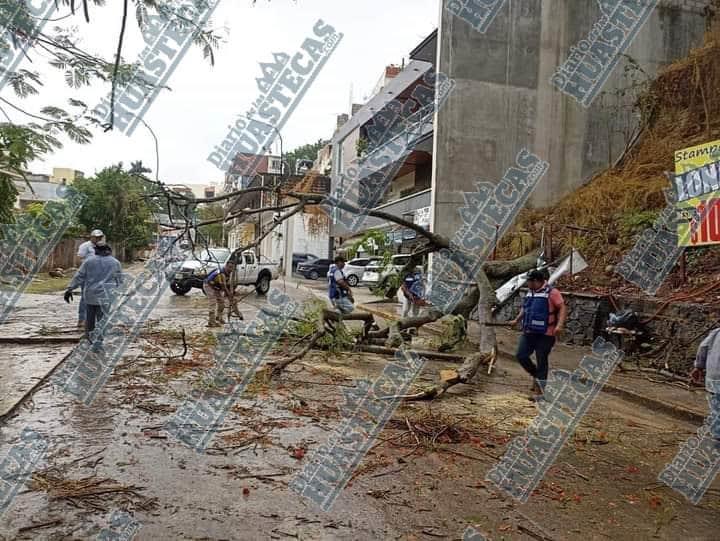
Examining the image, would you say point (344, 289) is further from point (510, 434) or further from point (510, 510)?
point (510, 510)

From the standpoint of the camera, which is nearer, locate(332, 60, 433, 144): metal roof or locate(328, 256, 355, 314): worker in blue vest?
locate(328, 256, 355, 314): worker in blue vest

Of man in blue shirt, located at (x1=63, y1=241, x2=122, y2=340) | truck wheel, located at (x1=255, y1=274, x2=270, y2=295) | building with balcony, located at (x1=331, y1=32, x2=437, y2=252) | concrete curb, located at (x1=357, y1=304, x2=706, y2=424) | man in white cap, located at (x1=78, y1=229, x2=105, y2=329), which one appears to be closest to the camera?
concrete curb, located at (x1=357, y1=304, x2=706, y2=424)

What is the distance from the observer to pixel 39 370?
7.45m

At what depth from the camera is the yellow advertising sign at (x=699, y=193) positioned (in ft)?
31.4

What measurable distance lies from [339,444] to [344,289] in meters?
6.65

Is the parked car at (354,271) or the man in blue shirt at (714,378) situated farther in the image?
the parked car at (354,271)

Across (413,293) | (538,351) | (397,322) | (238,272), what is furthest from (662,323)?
(238,272)

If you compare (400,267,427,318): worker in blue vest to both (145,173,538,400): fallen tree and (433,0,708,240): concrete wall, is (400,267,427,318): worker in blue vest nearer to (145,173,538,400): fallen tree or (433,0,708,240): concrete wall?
(145,173,538,400): fallen tree

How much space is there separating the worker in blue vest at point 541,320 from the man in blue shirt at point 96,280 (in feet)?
19.5

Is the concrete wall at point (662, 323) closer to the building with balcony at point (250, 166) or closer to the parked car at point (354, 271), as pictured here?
the building with balcony at point (250, 166)

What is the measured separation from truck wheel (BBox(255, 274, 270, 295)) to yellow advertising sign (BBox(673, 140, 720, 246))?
613 inches

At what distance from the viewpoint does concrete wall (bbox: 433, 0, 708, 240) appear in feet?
63.5

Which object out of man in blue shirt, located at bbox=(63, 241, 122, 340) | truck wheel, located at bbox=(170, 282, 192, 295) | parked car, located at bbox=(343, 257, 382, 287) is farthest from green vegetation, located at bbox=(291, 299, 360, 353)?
parked car, located at bbox=(343, 257, 382, 287)

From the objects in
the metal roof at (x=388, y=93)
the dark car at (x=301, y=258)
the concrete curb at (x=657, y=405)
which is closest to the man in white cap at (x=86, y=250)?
the concrete curb at (x=657, y=405)
